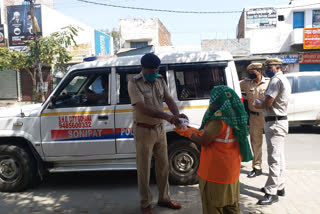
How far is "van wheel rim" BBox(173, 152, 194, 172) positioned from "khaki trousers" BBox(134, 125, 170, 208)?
0.79 m

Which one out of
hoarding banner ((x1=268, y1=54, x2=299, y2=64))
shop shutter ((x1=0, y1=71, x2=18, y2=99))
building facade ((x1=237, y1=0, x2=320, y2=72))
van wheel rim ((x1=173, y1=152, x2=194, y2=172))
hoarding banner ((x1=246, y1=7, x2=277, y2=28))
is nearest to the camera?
van wheel rim ((x1=173, y1=152, x2=194, y2=172))

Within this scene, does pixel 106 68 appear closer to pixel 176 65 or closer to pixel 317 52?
pixel 176 65

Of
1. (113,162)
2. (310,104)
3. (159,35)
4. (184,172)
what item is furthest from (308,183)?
(159,35)

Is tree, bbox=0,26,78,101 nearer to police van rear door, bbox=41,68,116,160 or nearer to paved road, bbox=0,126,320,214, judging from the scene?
police van rear door, bbox=41,68,116,160

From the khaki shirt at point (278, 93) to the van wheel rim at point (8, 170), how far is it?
3.94m

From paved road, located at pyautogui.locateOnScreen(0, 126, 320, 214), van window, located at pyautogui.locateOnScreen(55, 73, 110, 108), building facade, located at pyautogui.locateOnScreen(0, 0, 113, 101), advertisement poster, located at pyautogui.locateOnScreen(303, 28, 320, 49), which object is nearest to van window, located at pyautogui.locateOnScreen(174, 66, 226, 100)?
van window, located at pyautogui.locateOnScreen(55, 73, 110, 108)

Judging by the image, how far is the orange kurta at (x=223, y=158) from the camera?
2.40m

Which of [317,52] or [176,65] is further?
[317,52]

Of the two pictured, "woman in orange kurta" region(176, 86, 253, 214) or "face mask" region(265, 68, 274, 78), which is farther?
"face mask" region(265, 68, 274, 78)

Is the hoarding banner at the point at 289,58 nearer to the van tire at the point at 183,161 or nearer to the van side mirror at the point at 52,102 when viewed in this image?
the van tire at the point at 183,161

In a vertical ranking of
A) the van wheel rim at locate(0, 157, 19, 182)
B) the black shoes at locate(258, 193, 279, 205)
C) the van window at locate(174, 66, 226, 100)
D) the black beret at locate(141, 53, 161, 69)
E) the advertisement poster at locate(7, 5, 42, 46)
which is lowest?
the black shoes at locate(258, 193, 279, 205)

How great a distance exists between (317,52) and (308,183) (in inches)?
720

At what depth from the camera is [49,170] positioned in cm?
436

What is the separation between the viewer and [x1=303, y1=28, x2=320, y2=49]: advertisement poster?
1931 cm
